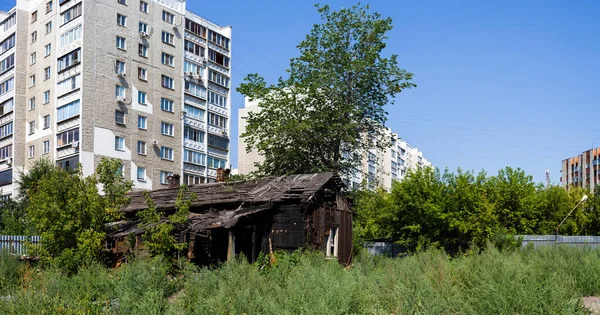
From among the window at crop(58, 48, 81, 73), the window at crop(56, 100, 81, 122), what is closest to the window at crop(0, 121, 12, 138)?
the window at crop(56, 100, 81, 122)

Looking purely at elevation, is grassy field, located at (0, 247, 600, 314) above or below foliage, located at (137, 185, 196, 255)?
below

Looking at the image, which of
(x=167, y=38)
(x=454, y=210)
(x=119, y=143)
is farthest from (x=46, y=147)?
(x=454, y=210)

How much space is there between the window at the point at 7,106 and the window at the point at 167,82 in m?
14.0

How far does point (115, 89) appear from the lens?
4869 cm

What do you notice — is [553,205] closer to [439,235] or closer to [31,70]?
[439,235]

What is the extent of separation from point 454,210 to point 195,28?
31.5m

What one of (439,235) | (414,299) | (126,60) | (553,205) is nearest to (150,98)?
(126,60)

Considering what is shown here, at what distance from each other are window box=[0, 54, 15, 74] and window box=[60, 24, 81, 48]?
888 cm

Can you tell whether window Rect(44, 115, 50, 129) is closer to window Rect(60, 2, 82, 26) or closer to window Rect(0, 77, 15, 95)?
window Rect(0, 77, 15, 95)

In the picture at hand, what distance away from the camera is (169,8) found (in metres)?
53.6

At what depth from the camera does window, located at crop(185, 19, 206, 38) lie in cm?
5559

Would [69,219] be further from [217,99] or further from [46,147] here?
[217,99]

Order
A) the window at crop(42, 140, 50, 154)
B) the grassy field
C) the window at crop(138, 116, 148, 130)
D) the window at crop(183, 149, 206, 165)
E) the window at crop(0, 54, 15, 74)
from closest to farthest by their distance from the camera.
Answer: the grassy field, the window at crop(42, 140, 50, 154), the window at crop(138, 116, 148, 130), the window at crop(183, 149, 206, 165), the window at crop(0, 54, 15, 74)

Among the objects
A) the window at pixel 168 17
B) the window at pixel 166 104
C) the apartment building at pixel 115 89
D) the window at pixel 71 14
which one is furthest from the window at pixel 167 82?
the window at pixel 71 14
